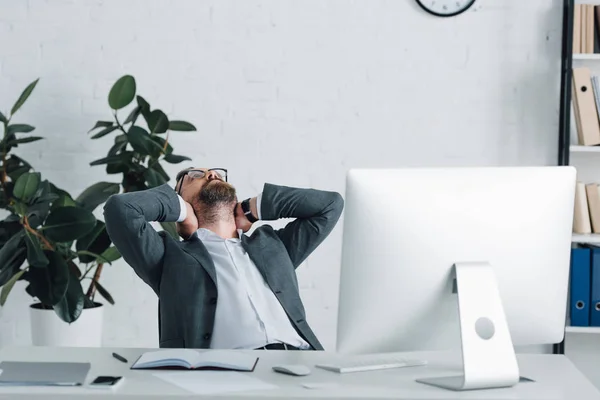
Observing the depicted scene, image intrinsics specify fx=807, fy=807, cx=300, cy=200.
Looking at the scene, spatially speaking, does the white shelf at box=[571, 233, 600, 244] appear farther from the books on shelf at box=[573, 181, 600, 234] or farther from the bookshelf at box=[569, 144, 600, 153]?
the bookshelf at box=[569, 144, 600, 153]

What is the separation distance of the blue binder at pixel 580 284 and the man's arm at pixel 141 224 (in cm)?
176

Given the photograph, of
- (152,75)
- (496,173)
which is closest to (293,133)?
(152,75)

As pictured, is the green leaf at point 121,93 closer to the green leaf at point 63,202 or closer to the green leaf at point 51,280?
the green leaf at point 63,202

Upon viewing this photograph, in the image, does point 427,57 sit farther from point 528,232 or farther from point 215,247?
point 528,232

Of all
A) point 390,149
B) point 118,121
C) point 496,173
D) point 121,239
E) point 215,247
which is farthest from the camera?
point 390,149

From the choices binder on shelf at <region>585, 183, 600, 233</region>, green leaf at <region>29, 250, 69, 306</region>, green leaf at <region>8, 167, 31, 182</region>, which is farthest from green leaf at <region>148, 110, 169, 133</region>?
binder on shelf at <region>585, 183, 600, 233</region>

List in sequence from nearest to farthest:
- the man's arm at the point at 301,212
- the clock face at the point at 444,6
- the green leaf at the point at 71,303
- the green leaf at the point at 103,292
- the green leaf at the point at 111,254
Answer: the man's arm at the point at 301,212, the green leaf at the point at 71,303, the green leaf at the point at 111,254, the green leaf at the point at 103,292, the clock face at the point at 444,6

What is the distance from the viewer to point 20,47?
3.47 metres

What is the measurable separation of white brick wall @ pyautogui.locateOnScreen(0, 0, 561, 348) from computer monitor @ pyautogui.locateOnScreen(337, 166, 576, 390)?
77.2 inches

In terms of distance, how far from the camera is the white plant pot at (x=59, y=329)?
313 cm

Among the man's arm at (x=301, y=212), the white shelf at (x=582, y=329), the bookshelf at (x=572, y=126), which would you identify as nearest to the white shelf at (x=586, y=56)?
the bookshelf at (x=572, y=126)

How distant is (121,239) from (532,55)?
2.12 m

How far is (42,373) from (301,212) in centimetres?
105

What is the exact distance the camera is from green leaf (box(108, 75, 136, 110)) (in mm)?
3193
